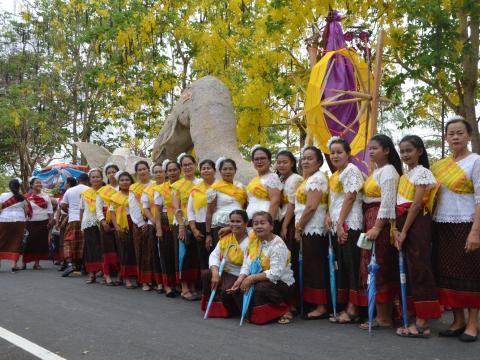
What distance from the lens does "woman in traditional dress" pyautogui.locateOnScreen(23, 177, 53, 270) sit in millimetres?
11164

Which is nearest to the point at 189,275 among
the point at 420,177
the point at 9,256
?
the point at 420,177

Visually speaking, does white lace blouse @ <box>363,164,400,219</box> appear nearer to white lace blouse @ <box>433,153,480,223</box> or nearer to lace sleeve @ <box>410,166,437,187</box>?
lace sleeve @ <box>410,166,437,187</box>

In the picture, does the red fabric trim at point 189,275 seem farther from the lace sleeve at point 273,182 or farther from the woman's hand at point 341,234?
the woman's hand at point 341,234

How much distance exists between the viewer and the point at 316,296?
5.91 m

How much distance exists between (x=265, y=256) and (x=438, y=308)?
5.45ft

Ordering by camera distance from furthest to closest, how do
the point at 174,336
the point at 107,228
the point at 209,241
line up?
the point at 107,228 → the point at 209,241 → the point at 174,336

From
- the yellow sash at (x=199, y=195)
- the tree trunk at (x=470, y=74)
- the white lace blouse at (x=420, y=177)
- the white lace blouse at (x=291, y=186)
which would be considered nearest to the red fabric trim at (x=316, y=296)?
the white lace blouse at (x=291, y=186)

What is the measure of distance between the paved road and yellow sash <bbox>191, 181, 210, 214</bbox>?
45.4 inches

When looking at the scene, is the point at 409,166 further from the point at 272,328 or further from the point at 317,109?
the point at 317,109

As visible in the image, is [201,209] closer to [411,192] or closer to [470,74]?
[411,192]

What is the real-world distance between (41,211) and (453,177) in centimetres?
849

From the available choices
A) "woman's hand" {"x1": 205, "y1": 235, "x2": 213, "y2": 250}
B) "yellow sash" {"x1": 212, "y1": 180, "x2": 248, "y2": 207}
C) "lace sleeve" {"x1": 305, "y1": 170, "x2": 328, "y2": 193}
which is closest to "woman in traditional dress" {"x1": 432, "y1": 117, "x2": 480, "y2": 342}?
"lace sleeve" {"x1": 305, "y1": 170, "x2": 328, "y2": 193}

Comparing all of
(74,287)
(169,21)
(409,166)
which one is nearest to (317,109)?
(409,166)

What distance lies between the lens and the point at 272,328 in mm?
5453
